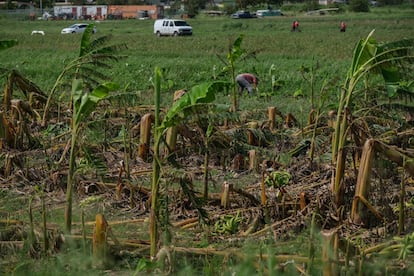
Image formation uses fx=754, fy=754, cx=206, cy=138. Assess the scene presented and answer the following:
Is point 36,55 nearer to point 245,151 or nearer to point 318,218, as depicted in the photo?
point 245,151

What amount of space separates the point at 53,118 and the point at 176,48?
17.9 metres

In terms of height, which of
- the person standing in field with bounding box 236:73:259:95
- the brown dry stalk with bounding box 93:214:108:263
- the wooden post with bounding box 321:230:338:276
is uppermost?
the wooden post with bounding box 321:230:338:276

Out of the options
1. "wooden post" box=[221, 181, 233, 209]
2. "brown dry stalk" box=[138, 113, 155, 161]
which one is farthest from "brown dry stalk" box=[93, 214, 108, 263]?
"brown dry stalk" box=[138, 113, 155, 161]

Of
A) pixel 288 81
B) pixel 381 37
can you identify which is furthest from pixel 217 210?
pixel 381 37

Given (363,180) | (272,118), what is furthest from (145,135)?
(363,180)

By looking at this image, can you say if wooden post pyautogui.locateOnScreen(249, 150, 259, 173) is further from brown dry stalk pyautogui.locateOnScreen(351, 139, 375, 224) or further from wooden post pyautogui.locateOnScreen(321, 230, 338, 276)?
wooden post pyautogui.locateOnScreen(321, 230, 338, 276)

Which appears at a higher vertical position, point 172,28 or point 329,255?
point 329,255

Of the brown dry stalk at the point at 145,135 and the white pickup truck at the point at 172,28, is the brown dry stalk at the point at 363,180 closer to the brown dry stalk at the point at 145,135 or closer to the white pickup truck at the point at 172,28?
the brown dry stalk at the point at 145,135

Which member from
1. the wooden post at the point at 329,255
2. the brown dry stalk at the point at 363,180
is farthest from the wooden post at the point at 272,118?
the wooden post at the point at 329,255

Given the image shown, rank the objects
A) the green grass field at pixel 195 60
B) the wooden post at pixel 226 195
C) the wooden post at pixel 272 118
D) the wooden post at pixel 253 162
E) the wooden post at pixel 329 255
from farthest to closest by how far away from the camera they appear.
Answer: the green grass field at pixel 195 60
the wooden post at pixel 272 118
the wooden post at pixel 253 162
the wooden post at pixel 226 195
the wooden post at pixel 329 255

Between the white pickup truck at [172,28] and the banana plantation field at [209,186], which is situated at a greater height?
the banana plantation field at [209,186]

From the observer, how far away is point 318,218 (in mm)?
6609

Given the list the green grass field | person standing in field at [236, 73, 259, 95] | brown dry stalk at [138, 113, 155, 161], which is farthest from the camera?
the green grass field

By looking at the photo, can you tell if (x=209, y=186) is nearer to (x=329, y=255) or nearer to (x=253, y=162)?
(x=253, y=162)
